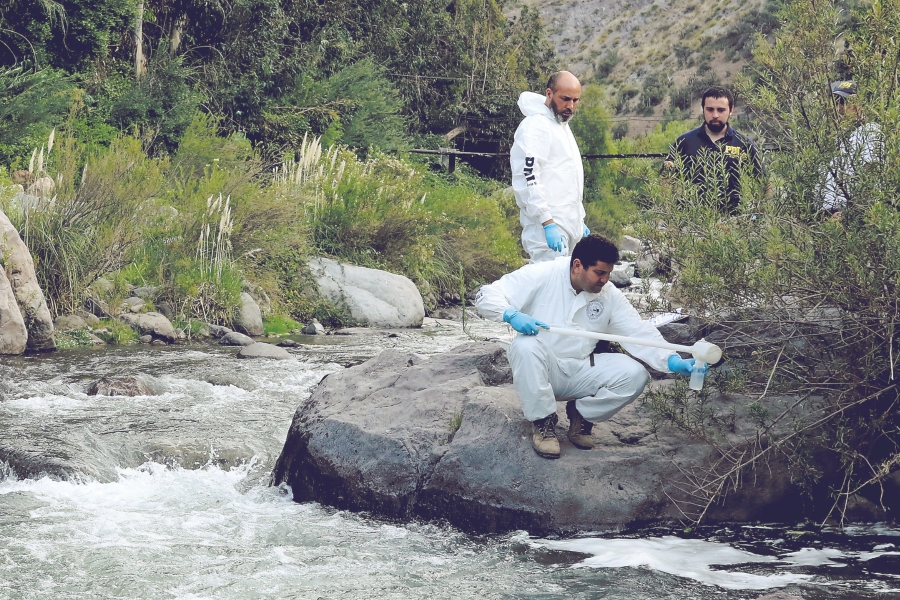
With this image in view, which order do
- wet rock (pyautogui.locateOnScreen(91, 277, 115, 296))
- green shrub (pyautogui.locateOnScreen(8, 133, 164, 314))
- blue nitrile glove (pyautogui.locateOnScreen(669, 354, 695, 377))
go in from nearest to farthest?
blue nitrile glove (pyautogui.locateOnScreen(669, 354, 695, 377)), green shrub (pyautogui.locateOnScreen(8, 133, 164, 314)), wet rock (pyautogui.locateOnScreen(91, 277, 115, 296))

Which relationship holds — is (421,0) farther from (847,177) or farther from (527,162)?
(847,177)

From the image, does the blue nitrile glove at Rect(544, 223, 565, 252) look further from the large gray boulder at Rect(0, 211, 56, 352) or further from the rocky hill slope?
the rocky hill slope

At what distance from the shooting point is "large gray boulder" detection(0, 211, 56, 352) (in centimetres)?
1174

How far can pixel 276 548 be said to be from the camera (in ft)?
18.7

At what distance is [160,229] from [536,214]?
8.30 metres

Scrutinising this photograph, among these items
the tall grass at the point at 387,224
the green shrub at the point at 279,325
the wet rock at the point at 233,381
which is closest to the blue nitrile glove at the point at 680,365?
the wet rock at the point at 233,381

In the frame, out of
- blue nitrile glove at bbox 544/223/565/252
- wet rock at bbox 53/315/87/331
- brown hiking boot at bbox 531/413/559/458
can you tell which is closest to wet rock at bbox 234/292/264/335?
wet rock at bbox 53/315/87/331

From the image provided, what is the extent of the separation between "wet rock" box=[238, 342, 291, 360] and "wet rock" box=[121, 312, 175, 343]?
4.48 ft

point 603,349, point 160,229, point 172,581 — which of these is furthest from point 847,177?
point 160,229

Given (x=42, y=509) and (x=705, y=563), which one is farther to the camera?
(x=42, y=509)

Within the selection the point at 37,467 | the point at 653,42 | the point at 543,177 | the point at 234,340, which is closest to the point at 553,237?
the point at 543,177

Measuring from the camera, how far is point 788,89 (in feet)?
19.6

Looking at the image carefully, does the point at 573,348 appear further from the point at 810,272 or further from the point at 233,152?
the point at 233,152

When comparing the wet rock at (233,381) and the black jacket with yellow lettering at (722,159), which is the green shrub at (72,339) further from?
the black jacket with yellow lettering at (722,159)
